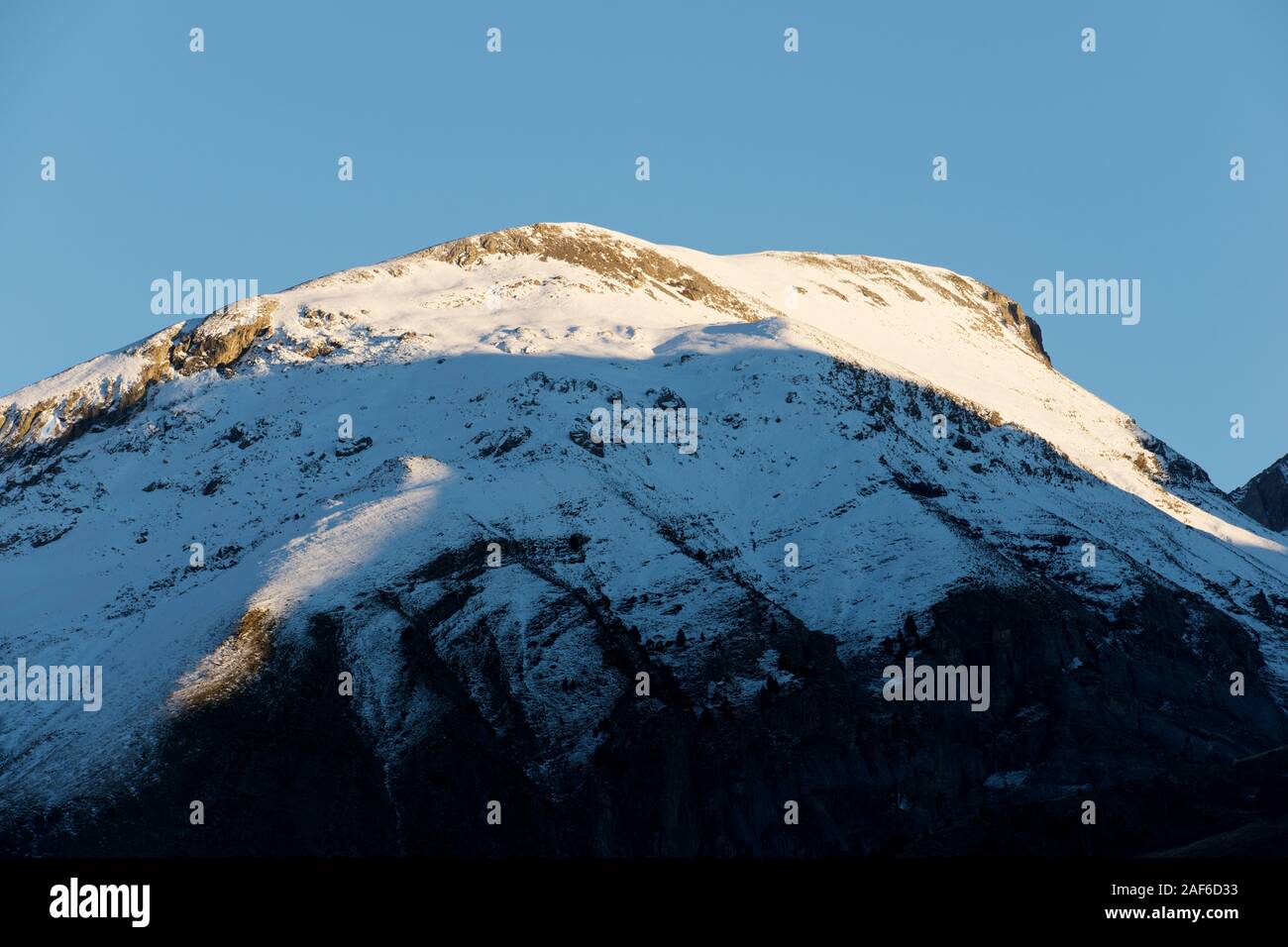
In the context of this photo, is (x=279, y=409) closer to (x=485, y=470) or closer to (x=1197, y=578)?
(x=485, y=470)

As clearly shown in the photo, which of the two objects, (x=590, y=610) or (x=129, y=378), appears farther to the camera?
(x=129, y=378)

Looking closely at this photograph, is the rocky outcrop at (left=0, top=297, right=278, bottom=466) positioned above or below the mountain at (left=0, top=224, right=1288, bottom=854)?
above

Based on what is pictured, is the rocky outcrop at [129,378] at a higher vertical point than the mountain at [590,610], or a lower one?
higher

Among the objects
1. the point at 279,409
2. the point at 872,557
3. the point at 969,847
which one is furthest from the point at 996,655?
the point at 279,409

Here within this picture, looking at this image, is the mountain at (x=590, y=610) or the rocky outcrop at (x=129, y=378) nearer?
the mountain at (x=590, y=610)

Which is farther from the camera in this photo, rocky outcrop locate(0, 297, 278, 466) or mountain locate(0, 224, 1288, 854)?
rocky outcrop locate(0, 297, 278, 466)

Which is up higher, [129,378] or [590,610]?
[129,378]

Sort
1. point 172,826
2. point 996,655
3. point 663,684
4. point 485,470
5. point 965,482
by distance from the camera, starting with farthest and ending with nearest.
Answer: point 965,482
point 485,470
point 996,655
point 663,684
point 172,826
